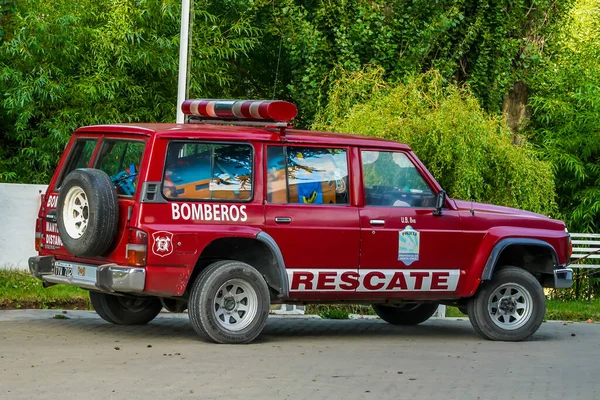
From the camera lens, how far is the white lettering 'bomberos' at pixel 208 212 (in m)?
11.1

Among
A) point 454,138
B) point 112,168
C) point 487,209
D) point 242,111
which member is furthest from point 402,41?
point 112,168

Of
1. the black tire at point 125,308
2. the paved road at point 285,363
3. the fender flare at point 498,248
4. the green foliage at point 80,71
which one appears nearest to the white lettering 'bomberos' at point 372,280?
the fender flare at point 498,248

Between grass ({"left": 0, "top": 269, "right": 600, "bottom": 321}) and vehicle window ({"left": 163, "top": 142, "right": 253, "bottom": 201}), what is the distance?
374cm

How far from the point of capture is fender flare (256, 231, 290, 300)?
1147 cm

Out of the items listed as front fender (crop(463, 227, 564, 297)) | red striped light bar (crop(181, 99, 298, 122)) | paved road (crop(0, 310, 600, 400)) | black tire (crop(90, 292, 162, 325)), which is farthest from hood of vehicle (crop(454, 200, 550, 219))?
black tire (crop(90, 292, 162, 325))

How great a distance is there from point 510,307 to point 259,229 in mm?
3120

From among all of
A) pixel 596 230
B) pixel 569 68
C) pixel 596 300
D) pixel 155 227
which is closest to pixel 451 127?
pixel 596 300

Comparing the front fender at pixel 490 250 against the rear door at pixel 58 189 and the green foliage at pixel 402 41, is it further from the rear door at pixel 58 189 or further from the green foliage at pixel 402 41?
the green foliage at pixel 402 41

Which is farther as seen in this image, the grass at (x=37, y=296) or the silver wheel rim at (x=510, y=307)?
the grass at (x=37, y=296)

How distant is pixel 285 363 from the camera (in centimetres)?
1035

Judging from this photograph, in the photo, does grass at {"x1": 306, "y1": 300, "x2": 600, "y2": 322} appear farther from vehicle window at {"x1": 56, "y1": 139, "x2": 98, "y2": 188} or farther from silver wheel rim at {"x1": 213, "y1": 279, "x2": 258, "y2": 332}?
vehicle window at {"x1": 56, "y1": 139, "x2": 98, "y2": 188}

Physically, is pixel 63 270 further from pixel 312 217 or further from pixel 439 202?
pixel 439 202

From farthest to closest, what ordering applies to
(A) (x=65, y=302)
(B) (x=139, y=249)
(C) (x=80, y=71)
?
(C) (x=80, y=71)
(A) (x=65, y=302)
(B) (x=139, y=249)

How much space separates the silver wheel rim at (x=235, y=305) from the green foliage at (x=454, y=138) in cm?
737
